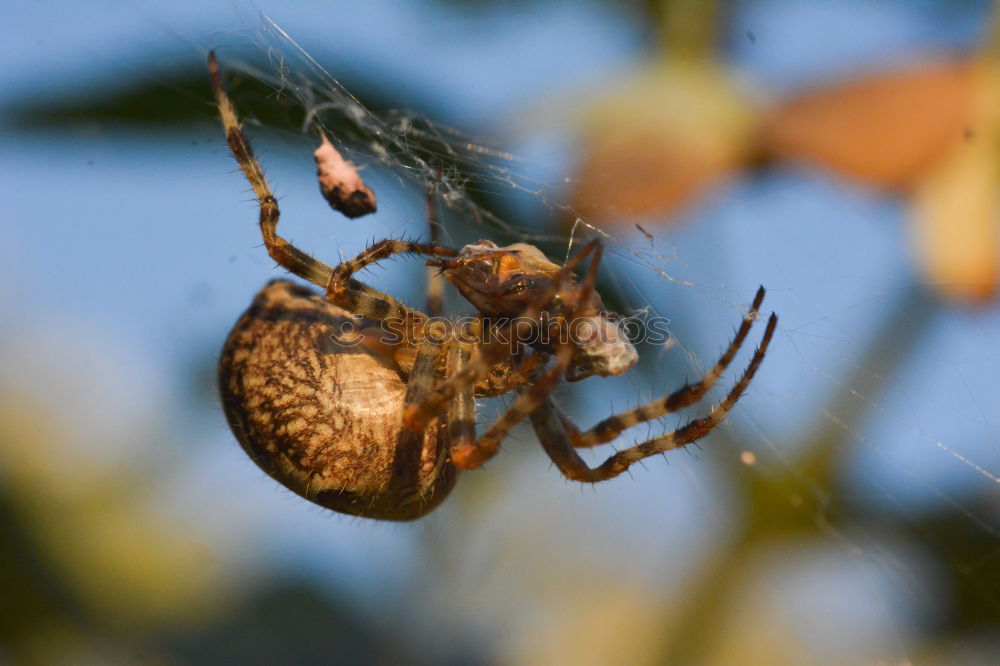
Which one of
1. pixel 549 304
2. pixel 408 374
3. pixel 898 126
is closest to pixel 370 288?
pixel 408 374

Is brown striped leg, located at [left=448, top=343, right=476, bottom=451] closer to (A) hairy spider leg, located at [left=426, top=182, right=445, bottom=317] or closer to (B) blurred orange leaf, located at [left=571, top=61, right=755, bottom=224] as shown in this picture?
(A) hairy spider leg, located at [left=426, top=182, right=445, bottom=317]

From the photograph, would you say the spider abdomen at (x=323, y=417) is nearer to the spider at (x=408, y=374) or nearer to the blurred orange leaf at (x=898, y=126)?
the spider at (x=408, y=374)

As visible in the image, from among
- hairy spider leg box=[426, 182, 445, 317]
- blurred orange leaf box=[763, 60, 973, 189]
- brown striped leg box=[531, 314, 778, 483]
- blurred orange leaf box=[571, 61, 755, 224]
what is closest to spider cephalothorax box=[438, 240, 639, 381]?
brown striped leg box=[531, 314, 778, 483]

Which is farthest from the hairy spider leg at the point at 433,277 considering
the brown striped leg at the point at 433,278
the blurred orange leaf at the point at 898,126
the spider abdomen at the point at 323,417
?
the blurred orange leaf at the point at 898,126

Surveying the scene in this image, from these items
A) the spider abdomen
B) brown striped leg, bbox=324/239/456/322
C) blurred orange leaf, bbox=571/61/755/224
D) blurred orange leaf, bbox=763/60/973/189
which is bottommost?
the spider abdomen

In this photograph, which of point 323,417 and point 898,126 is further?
point 323,417

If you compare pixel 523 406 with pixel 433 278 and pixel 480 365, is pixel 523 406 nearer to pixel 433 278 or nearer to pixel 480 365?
pixel 480 365
